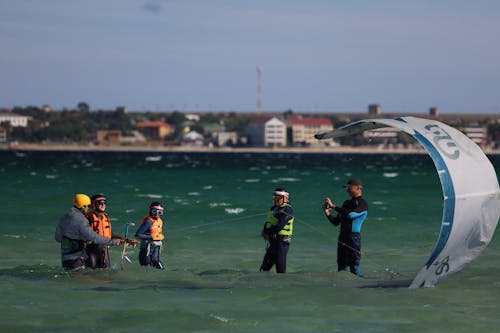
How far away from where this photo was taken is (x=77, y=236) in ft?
56.3

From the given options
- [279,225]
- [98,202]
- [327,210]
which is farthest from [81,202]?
[327,210]

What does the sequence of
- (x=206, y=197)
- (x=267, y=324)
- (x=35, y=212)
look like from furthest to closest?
(x=206, y=197) < (x=35, y=212) < (x=267, y=324)

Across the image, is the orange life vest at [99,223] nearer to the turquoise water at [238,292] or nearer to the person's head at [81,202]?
the person's head at [81,202]

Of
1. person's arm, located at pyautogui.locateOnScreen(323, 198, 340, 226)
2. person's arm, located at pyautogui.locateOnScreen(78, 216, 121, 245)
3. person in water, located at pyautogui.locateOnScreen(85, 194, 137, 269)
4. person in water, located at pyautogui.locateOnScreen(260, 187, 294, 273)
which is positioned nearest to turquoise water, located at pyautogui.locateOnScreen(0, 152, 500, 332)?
person in water, located at pyautogui.locateOnScreen(85, 194, 137, 269)

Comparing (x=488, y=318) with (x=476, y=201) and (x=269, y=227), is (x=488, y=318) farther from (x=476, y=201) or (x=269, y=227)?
(x=269, y=227)

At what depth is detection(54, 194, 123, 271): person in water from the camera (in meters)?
17.0

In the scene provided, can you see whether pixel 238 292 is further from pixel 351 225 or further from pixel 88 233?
pixel 88 233

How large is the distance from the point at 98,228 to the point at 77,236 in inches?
16.8

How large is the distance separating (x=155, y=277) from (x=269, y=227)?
234 centimetres

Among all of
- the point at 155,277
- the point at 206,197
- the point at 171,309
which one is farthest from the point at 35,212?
the point at 171,309

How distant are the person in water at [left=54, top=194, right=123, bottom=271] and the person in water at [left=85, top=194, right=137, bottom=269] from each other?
136mm

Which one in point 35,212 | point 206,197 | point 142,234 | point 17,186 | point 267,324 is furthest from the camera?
point 17,186

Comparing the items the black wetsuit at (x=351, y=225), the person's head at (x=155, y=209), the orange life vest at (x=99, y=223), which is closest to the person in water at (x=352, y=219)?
the black wetsuit at (x=351, y=225)

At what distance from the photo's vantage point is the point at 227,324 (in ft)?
50.0
